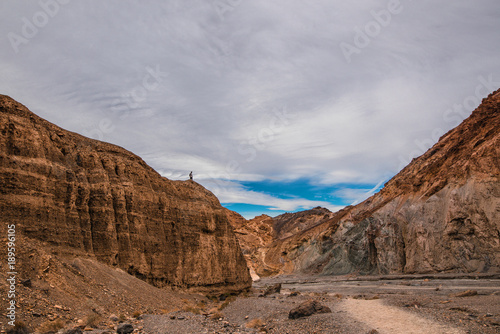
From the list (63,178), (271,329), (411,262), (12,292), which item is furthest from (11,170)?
(411,262)

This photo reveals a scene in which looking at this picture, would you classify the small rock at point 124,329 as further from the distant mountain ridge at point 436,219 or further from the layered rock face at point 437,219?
the distant mountain ridge at point 436,219

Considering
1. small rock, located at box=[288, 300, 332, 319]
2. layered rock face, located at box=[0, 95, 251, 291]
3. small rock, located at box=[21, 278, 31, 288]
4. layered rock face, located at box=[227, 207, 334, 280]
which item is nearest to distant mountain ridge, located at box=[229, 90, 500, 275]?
layered rock face, located at box=[0, 95, 251, 291]

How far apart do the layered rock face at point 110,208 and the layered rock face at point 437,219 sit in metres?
25.6

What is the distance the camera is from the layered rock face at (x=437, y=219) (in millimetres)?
42469

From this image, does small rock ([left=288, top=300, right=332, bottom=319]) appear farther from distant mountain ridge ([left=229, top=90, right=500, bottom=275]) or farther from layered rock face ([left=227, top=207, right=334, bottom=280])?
layered rock face ([left=227, top=207, right=334, bottom=280])

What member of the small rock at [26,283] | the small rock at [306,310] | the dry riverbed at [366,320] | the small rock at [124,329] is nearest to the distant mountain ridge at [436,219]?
the dry riverbed at [366,320]

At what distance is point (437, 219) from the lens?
163ft

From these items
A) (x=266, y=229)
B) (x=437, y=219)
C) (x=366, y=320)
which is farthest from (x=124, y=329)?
(x=266, y=229)

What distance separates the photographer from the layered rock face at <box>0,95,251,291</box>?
2153 cm

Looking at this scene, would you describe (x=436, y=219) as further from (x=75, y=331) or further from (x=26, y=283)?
(x=26, y=283)

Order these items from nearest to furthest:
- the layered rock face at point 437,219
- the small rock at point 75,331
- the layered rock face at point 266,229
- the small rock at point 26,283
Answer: the small rock at point 75,331
the small rock at point 26,283
the layered rock face at point 437,219
the layered rock face at point 266,229

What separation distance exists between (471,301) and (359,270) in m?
43.0

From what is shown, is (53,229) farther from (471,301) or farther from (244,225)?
(244,225)

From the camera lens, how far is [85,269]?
21.2m
